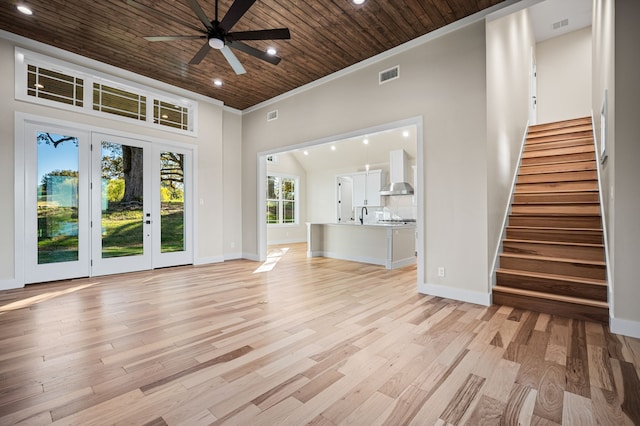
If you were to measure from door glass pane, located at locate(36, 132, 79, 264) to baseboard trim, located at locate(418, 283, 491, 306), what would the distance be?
5602mm

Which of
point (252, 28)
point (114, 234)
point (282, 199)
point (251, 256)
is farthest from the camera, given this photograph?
point (282, 199)

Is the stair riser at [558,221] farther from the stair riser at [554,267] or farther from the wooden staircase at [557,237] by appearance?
the stair riser at [554,267]

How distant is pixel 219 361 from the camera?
2.27 metres

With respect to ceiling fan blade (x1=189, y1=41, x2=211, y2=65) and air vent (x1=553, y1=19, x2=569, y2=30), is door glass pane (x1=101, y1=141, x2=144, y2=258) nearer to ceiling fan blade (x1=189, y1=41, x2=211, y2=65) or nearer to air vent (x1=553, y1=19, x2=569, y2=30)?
ceiling fan blade (x1=189, y1=41, x2=211, y2=65)

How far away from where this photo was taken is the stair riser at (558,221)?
4039mm

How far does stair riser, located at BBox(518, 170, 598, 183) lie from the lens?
4.72m

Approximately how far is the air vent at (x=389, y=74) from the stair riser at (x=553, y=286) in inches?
123

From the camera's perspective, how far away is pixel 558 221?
429cm

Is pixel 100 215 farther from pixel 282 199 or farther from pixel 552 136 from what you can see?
pixel 552 136

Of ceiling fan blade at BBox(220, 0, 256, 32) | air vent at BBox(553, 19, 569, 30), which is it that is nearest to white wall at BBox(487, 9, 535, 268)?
air vent at BBox(553, 19, 569, 30)

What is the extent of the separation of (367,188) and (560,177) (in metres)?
5.85

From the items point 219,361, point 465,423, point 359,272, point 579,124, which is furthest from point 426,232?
point 579,124

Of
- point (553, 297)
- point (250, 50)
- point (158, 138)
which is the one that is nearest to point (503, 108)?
point (553, 297)

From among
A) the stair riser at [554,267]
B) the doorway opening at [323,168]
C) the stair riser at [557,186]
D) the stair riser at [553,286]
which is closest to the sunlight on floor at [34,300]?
the doorway opening at [323,168]
